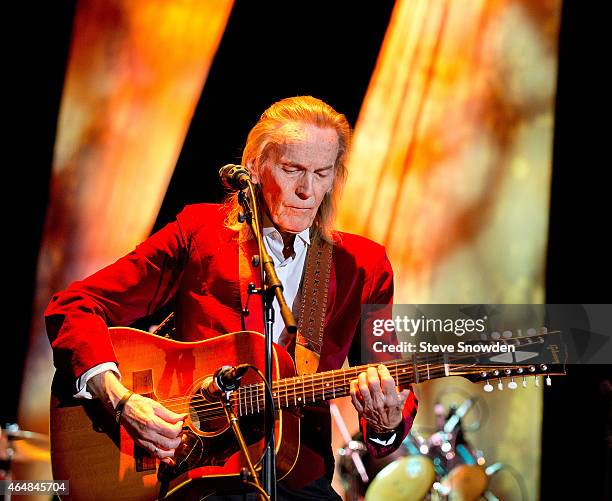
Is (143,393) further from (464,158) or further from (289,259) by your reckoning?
(464,158)

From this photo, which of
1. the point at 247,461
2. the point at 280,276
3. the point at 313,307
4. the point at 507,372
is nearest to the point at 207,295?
the point at 280,276

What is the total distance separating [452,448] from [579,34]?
3296mm

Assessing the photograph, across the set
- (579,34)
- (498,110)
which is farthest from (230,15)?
(579,34)

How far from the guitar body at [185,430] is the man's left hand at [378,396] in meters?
0.28

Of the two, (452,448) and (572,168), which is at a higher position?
(572,168)

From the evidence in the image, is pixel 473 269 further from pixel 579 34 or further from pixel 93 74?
pixel 93 74

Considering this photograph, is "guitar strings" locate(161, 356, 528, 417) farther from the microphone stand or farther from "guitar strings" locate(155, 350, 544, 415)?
the microphone stand

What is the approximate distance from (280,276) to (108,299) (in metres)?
0.74

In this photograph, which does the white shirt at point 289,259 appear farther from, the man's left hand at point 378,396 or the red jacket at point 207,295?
the man's left hand at point 378,396

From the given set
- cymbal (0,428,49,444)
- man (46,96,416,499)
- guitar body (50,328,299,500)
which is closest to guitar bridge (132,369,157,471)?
guitar body (50,328,299,500)

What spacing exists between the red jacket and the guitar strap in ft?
0.15

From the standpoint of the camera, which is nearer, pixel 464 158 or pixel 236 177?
pixel 236 177

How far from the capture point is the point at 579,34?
5.56 m

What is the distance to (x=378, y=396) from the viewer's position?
2.76 m
